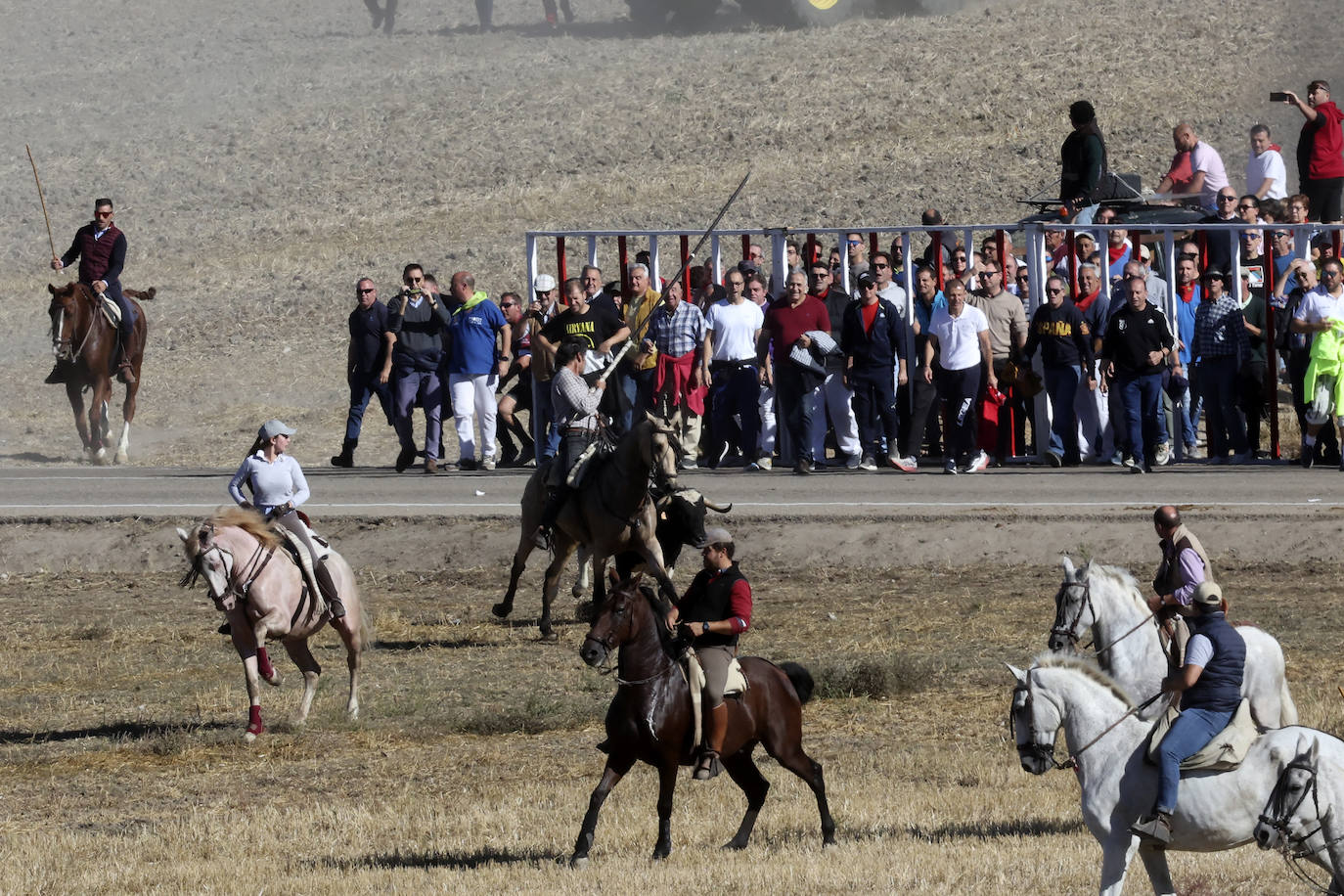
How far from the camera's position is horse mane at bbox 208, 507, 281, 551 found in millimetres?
14172

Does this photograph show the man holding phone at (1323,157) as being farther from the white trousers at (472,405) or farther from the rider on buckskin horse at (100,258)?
the rider on buckskin horse at (100,258)

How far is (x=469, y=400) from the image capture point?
2400cm

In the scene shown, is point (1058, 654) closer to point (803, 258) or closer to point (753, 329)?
point (753, 329)

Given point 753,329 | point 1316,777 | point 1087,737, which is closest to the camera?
point 1316,777

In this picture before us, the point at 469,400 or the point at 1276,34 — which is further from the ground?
the point at 1276,34

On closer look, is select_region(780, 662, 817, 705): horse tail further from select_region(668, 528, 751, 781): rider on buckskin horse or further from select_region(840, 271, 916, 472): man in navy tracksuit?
select_region(840, 271, 916, 472): man in navy tracksuit

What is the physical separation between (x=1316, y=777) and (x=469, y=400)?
1612 centimetres

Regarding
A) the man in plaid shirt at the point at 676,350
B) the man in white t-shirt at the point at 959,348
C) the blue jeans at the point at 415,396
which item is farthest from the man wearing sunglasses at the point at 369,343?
the man in white t-shirt at the point at 959,348

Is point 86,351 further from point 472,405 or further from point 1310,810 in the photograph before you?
point 1310,810

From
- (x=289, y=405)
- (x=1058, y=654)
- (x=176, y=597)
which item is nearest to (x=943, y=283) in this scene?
(x=176, y=597)

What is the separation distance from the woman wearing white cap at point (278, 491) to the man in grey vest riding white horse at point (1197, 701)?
277 inches

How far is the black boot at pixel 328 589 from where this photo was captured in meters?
14.6

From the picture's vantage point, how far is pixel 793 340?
21.7 meters

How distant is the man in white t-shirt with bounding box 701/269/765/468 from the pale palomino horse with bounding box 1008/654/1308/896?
12.7m
